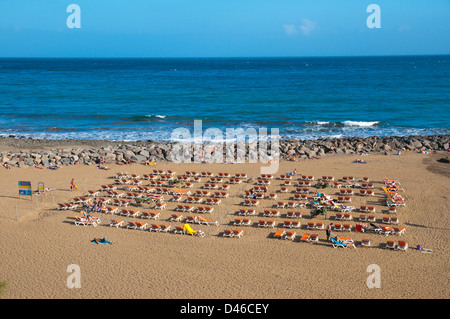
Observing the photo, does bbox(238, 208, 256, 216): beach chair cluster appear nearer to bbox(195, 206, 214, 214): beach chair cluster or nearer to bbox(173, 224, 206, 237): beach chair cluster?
bbox(195, 206, 214, 214): beach chair cluster

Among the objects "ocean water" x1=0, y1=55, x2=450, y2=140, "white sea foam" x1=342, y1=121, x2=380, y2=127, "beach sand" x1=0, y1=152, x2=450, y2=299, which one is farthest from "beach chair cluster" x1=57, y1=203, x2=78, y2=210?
"white sea foam" x1=342, y1=121, x2=380, y2=127

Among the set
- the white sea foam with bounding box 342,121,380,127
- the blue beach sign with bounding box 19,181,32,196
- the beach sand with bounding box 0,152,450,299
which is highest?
the white sea foam with bounding box 342,121,380,127

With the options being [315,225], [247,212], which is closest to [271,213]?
[247,212]

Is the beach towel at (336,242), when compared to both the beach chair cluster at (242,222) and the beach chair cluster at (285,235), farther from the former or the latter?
the beach chair cluster at (242,222)

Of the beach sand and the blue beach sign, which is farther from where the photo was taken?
the blue beach sign

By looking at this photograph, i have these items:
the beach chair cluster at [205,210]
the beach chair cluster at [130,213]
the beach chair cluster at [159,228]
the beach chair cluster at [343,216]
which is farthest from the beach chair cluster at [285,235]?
the beach chair cluster at [130,213]

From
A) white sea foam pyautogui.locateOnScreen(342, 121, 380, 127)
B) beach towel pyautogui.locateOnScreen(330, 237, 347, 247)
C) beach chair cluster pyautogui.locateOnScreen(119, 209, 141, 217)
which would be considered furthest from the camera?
white sea foam pyautogui.locateOnScreen(342, 121, 380, 127)

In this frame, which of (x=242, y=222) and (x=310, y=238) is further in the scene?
(x=242, y=222)

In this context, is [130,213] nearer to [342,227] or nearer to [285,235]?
[285,235]
